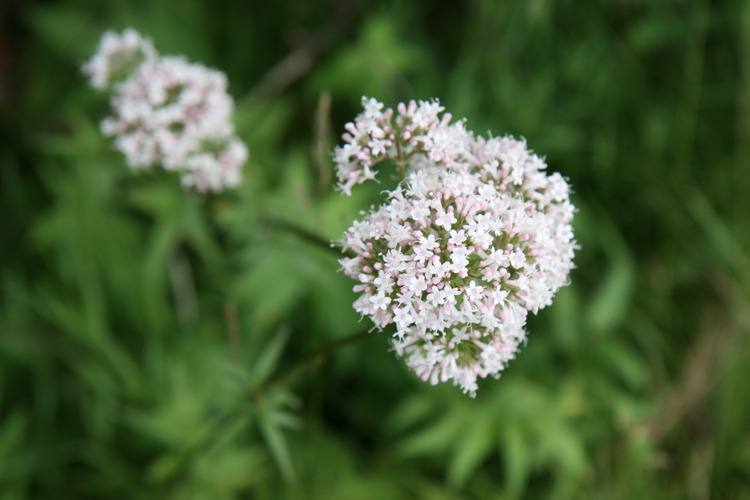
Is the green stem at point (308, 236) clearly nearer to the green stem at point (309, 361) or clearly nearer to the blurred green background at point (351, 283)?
the blurred green background at point (351, 283)

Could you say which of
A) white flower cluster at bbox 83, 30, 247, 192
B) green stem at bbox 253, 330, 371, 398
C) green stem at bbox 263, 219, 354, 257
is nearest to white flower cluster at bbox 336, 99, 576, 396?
green stem at bbox 253, 330, 371, 398

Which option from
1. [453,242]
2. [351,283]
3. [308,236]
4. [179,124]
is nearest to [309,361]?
[308,236]

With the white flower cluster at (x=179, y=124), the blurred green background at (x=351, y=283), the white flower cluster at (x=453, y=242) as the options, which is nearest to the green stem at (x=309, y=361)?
the white flower cluster at (x=453, y=242)

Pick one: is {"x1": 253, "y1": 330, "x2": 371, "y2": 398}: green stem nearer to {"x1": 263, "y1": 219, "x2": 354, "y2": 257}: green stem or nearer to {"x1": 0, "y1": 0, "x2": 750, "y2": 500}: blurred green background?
{"x1": 263, "y1": 219, "x2": 354, "y2": 257}: green stem

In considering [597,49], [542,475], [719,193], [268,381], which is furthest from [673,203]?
[268,381]

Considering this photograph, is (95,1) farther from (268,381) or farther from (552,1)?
(268,381)
